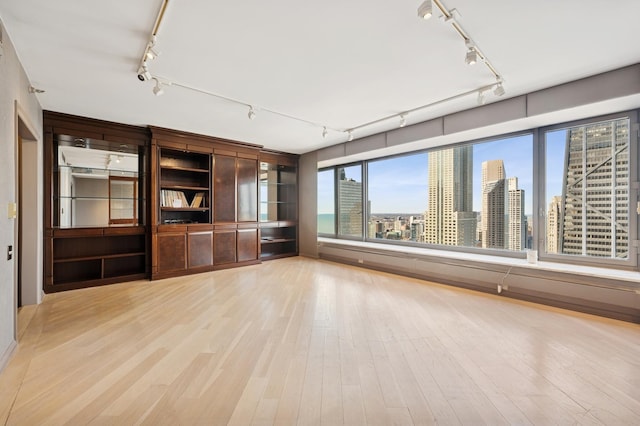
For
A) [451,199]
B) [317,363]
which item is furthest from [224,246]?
[451,199]

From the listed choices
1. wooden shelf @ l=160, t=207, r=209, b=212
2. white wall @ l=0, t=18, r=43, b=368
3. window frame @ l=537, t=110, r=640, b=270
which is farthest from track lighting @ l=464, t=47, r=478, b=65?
wooden shelf @ l=160, t=207, r=209, b=212

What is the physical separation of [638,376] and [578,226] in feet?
7.52

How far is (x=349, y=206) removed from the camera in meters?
6.93

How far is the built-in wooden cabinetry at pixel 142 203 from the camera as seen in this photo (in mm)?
4391

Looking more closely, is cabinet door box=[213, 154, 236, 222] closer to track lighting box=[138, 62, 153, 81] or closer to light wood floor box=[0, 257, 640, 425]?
light wood floor box=[0, 257, 640, 425]

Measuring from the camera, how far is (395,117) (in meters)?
4.45

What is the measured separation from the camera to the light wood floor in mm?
1692

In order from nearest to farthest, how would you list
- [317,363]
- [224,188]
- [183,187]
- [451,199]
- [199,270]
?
[317,363] < [451,199] < [183,187] < [199,270] < [224,188]

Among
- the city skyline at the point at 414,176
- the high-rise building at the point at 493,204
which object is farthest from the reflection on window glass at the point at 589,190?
the high-rise building at the point at 493,204

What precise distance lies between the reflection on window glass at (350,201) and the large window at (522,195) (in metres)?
0.35

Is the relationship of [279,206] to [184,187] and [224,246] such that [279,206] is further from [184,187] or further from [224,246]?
[184,187]

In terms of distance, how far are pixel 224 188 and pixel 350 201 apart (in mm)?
2974

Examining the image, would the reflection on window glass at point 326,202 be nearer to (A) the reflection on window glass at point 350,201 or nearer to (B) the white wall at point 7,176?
(A) the reflection on window glass at point 350,201

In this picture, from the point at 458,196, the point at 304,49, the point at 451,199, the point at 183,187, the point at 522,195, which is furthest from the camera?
the point at 183,187
